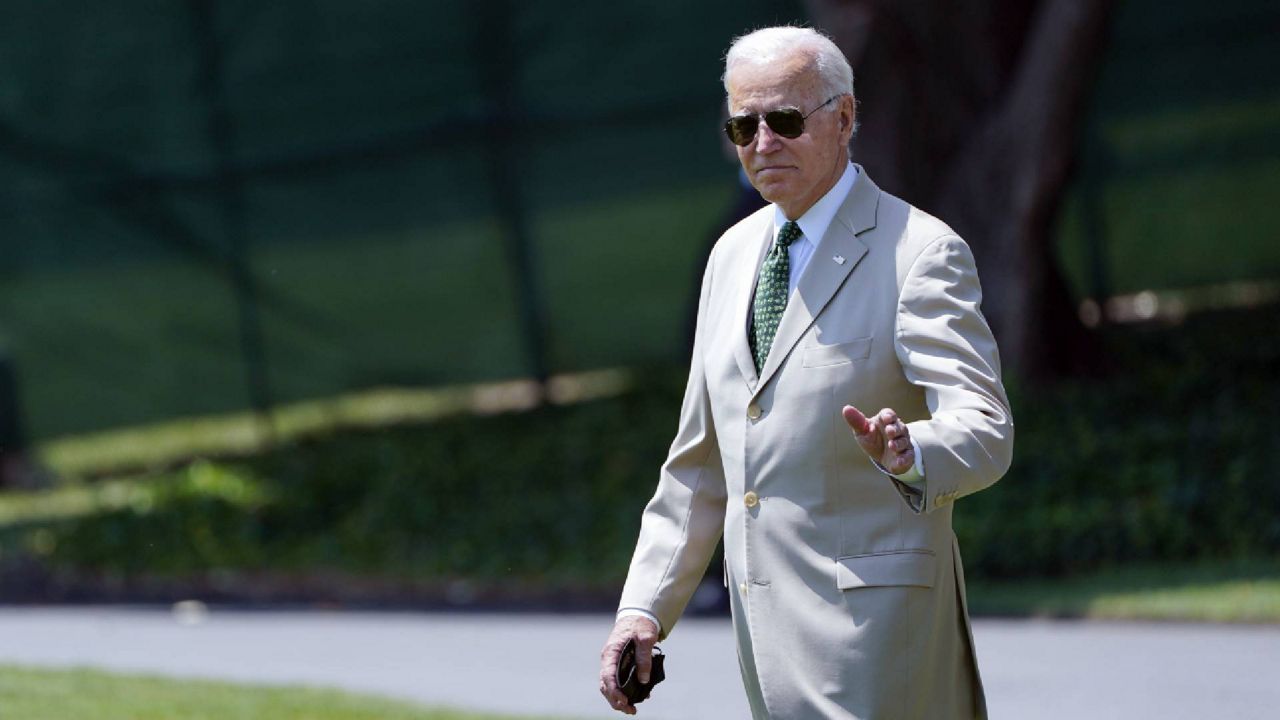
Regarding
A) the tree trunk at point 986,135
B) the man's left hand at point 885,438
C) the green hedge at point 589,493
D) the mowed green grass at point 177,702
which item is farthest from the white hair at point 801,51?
the tree trunk at point 986,135

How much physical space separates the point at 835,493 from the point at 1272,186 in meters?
11.1

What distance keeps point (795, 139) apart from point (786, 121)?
0.13ft

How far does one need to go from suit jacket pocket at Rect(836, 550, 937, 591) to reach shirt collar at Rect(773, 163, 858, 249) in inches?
22.9

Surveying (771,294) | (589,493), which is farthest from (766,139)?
(589,493)

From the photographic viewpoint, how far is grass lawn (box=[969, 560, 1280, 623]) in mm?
8430

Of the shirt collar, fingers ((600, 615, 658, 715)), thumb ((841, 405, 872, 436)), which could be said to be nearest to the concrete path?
fingers ((600, 615, 658, 715))

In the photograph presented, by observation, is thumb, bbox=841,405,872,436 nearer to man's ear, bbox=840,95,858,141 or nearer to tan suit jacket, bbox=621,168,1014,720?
tan suit jacket, bbox=621,168,1014,720

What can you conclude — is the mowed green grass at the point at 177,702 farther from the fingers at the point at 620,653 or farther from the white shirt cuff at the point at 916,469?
the white shirt cuff at the point at 916,469

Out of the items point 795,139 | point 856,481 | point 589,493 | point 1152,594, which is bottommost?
point 1152,594

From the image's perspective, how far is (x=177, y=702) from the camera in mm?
7496

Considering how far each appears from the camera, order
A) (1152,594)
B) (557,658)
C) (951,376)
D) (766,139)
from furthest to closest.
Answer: (1152,594), (557,658), (766,139), (951,376)

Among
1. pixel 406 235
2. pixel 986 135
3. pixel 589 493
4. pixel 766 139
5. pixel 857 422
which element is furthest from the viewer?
pixel 406 235

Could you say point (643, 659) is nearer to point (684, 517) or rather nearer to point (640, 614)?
point (640, 614)

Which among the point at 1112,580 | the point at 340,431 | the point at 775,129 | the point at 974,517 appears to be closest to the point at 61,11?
the point at 340,431
